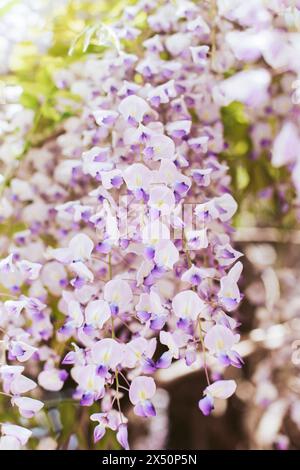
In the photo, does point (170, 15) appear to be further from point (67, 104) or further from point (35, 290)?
point (35, 290)

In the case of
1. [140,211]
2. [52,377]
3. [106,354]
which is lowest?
[52,377]

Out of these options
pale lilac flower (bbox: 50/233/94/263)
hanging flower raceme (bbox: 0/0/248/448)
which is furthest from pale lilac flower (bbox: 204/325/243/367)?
pale lilac flower (bbox: 50/233/94/263)

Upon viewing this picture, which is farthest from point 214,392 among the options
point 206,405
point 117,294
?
point 117,294

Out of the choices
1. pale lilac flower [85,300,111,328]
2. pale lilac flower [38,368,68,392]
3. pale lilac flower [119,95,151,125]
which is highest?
pale lilac flower [119,95,151,125]

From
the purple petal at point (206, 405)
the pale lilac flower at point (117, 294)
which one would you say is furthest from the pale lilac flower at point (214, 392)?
the pale lilac flower at point (117, 294)

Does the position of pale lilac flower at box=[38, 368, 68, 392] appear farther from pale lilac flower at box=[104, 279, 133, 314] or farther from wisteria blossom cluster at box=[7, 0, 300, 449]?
pale lilac flower at box=[104, 279, 133, 314]

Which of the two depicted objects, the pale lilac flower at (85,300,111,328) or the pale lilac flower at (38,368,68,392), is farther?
the pale lilac flower at (38,368,68,392)

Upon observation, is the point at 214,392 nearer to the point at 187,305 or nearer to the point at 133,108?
the point at 187,305

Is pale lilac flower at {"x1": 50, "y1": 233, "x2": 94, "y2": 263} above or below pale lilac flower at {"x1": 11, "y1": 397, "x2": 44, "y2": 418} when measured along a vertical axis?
above
